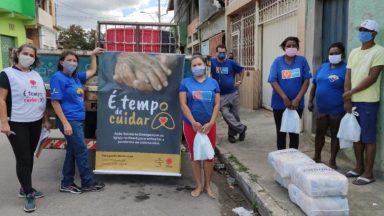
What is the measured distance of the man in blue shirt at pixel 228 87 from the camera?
23.6 ft

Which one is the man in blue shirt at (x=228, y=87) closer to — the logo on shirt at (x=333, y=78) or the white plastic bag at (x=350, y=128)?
the logo on shirt at (x=333, y=78)

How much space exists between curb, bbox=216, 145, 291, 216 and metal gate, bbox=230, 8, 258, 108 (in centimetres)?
565

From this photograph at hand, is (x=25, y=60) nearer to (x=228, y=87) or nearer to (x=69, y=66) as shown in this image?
(x=69, y=66)

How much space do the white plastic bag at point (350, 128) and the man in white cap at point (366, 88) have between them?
0.17 ft

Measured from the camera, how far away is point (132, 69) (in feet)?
16.7

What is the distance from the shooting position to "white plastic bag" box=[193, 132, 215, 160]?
468 cm

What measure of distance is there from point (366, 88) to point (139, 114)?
269 cm

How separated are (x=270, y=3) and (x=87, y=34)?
1808 inches

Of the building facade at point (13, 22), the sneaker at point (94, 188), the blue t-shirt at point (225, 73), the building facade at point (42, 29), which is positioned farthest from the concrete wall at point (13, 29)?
the sneaker at point (94, 188)

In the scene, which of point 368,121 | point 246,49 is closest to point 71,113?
point 368,121

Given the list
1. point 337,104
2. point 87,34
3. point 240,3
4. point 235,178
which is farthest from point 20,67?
point 87,34

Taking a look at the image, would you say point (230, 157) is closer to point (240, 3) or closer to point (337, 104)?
point (337, 104)

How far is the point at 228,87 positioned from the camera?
7.23 metres

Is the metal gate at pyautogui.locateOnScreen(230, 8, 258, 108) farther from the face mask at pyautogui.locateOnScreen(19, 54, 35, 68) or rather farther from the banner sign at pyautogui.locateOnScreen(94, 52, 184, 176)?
the face mask at pyautogui.locateOnScreen(19, 54, 35, 68)
